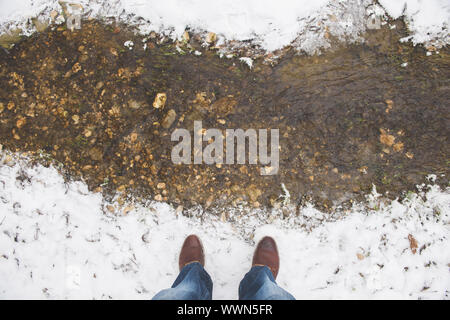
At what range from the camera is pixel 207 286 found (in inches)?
75.5

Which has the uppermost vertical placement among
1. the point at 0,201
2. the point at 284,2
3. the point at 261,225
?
the point at 284,2

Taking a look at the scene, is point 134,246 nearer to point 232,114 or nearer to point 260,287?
point 260,287

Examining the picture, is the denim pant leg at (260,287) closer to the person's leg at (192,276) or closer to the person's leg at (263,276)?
the person's leg at (263,276)

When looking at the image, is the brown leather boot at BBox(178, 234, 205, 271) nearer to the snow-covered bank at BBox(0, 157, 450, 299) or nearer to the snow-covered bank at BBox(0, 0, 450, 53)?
the snow-covered bank at BBox(0, 157, 450, 299)

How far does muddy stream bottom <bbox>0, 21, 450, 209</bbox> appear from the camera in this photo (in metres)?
2.00

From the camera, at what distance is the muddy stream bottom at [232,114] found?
6.55 feet

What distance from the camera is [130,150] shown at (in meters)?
2.01

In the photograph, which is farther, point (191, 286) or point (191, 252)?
point (191, 252)

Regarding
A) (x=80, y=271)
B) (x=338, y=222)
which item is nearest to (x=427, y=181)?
(x=338, y=222)

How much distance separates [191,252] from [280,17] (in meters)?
1.75

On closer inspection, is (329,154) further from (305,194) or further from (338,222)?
(338,222)

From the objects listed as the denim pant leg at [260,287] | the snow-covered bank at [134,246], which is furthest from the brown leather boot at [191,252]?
the denim pant leg at [260,287]

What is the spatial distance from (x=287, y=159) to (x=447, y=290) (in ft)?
4.74

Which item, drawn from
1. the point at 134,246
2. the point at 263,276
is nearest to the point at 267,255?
the point at 263,276
